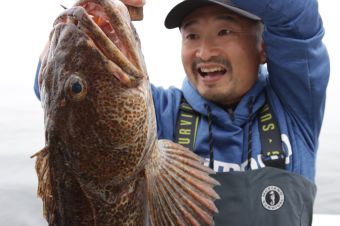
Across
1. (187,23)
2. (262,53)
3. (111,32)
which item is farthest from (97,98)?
(262,53)

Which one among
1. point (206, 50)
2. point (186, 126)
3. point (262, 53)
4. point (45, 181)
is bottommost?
point (45, 181)

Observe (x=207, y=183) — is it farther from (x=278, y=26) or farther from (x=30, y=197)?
(x=30, y=197)

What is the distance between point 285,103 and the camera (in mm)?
3303

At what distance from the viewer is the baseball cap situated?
3.11 m

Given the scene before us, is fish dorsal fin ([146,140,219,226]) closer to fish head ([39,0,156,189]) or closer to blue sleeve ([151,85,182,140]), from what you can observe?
fish head ([39,0,156,189])

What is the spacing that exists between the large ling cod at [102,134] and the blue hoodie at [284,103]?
816 mm

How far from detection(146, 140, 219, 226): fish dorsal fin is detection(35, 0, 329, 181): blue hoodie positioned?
2.23ft

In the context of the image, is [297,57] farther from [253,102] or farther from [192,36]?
[192,36]

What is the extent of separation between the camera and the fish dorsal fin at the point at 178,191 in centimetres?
241

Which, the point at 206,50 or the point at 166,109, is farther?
the point at 166,109

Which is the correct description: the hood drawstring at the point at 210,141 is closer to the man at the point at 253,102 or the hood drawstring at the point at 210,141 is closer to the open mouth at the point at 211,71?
the man at the point at 253,102

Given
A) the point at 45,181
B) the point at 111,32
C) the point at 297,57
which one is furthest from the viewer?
the point at 297,57

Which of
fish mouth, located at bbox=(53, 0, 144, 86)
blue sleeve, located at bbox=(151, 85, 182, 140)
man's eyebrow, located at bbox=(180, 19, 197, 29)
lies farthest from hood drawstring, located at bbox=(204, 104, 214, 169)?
fish mouth, located at bbox=(53, 0, 144, 86)

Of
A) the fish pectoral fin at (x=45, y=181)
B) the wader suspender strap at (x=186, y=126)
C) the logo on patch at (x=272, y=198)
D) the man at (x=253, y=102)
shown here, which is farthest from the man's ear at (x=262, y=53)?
the fish pectoral fin at (x=45, y=181)
